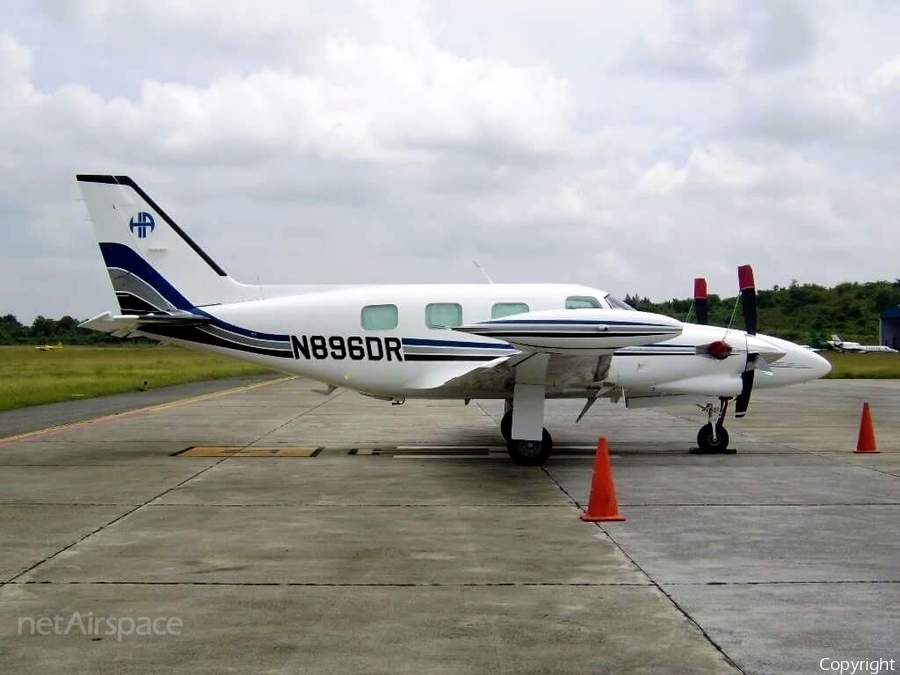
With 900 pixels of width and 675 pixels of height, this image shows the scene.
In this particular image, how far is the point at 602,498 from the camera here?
376 inches

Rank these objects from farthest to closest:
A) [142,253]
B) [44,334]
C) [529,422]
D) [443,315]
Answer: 1. [44,334]
2. [142,253]
3. [443,315]
4. [529,422]

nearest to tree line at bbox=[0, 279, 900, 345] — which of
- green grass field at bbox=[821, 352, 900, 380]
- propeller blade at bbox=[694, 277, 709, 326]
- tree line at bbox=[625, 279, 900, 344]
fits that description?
tree line at bbox=[625, 279, 900, 344]

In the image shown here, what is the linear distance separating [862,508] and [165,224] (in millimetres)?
11169

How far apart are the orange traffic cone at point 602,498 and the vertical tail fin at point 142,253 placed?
7.98 meters

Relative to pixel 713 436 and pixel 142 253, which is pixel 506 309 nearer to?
pixel 713 436

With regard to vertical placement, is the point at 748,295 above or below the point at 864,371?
above

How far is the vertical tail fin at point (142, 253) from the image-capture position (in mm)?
15062

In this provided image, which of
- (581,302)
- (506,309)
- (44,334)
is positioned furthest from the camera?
(44,334)

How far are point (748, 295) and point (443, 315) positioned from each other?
15.9 feet

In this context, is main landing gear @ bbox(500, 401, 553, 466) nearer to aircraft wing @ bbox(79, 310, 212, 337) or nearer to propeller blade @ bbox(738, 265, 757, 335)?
propeller blade @ bbox(738, 265, 757, 335)

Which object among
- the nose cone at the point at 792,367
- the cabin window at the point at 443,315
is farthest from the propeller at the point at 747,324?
the cabin window at the point at 443,315

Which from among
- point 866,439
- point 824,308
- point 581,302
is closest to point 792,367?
point 866,439

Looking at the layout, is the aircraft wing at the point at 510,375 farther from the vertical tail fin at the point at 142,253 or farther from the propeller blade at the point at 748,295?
the vertical tail fin at the point at 142,253

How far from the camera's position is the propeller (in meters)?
14.2
